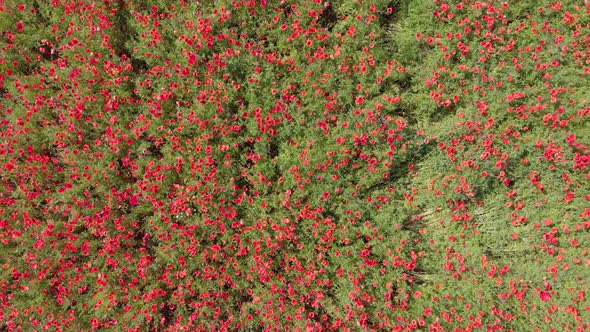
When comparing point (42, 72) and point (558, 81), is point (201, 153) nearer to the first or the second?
point (42, 72)

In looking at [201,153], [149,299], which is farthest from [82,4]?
[149,299]

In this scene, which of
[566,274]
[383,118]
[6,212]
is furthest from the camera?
[6,212]

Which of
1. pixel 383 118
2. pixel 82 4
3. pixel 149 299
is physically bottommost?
pixel 149 299

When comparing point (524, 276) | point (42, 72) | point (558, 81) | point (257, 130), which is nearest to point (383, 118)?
point (257, 130)

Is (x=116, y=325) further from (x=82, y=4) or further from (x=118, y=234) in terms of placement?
(x=82, y=4)

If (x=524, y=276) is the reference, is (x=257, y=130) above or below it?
above

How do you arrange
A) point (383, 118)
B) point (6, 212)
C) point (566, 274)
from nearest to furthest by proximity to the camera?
1. point (566, 274)
2. point (383, 118)
3. point (6, 212)

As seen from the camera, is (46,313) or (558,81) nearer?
(558,81)
